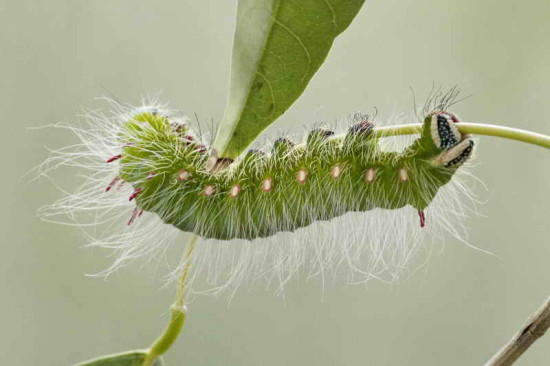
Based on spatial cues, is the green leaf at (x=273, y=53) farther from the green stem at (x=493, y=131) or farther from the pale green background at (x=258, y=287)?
the pale green background at (x=258, y=287)

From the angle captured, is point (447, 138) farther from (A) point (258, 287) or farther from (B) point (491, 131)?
(A) point (258, 287)

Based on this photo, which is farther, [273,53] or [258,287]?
[258,287]

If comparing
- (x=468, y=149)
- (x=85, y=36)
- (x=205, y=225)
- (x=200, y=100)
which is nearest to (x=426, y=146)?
(x=468, y=149)

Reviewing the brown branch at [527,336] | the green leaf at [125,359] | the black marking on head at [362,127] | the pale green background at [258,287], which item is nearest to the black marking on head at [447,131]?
the black marking on head at [362,127]

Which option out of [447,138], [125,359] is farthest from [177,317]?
[447,138]

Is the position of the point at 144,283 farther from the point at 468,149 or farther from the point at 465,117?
the point at 468,149

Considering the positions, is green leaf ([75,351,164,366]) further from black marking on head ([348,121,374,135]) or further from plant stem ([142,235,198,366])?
black marking on head ([348,121,374,135])

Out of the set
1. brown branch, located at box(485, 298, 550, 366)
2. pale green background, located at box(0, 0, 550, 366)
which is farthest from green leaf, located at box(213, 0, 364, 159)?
pale green background, located at box(0, 0, 550, 366)
